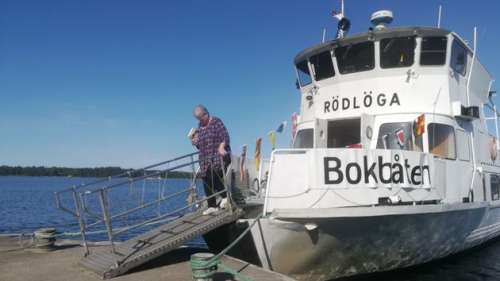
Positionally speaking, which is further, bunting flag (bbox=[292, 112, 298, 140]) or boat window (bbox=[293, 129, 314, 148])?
bunting flag (bbox=[292, 112, 298, 140])

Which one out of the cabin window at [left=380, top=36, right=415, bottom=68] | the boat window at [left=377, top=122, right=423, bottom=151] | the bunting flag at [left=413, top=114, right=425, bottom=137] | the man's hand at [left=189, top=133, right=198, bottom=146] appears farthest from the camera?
the cabin window at [left=380, top=36, right=415, bottom=68]

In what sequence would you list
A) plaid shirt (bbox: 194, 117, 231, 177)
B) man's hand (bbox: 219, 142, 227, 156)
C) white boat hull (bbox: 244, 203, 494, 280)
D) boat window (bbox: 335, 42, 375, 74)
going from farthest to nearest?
boat window (bbox: 335, 42, 375, 74), plaid shirt (bbox: 194, 117, 231, 177), man's hand (bbox: 219, 142, 227, 156), white boat hull (bbox: 244, 203, 494, 280)

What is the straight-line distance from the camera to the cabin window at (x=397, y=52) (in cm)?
873

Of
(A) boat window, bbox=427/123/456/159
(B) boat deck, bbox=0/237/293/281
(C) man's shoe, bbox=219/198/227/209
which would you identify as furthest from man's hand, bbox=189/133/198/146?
(A) boat window, bbox=427/123/456/159

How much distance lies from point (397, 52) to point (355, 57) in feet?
2.78

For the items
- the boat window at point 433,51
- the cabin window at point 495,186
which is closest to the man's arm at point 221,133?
the boat window at point 433,51

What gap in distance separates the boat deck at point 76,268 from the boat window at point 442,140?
4.46m

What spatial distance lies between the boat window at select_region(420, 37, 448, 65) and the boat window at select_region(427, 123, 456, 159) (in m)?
1.32

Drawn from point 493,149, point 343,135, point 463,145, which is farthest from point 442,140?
point 493,149

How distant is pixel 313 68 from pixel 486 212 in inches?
208

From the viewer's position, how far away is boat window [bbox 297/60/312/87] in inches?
400

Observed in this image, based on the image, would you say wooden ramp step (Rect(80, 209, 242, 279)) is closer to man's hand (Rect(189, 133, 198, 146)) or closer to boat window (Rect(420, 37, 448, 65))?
man's hand (Rect(189, 133, 198, 146))

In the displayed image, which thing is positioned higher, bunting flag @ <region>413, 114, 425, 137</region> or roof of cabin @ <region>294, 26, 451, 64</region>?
roof of cabin @ <region>294, 26, 451, 64</region>

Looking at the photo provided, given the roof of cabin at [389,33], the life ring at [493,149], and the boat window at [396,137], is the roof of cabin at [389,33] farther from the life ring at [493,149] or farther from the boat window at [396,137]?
the life ring at [493,149]
